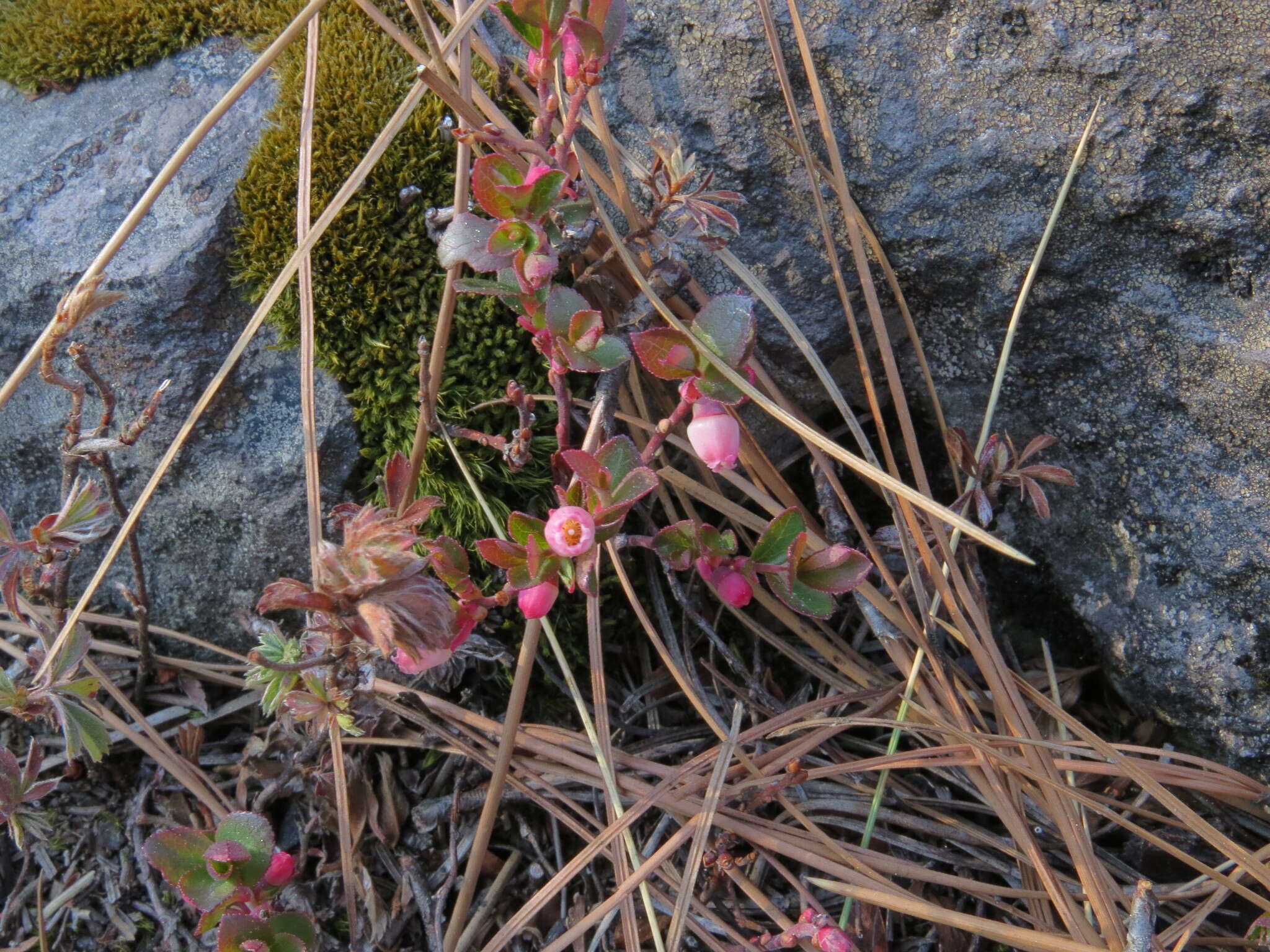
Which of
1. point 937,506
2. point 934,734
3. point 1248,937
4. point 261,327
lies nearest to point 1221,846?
point 1248,937

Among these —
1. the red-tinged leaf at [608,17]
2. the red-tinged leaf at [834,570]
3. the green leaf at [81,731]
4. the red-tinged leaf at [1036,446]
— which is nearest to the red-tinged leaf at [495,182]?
the red-tinged leaf at [608,17]

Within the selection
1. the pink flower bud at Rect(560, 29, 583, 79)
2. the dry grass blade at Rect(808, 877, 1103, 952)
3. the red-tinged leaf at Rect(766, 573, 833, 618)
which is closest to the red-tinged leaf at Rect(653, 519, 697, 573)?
the red-tinged leaf at Rect(766, 573, 833, 618)

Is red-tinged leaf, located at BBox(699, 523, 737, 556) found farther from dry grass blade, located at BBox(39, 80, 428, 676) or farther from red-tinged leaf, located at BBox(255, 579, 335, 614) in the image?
dry grass blade, located at BBox(39, 80, 428, 676)

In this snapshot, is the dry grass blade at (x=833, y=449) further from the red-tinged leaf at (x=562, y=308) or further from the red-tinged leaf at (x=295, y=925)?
the red-tinged leaf at (x=295, y=925)

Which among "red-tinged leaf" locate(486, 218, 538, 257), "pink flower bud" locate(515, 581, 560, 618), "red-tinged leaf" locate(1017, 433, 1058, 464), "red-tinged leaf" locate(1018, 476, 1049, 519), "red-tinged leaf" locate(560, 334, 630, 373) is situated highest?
"red-tinged leaf" locate(486, 218, 538, 257)

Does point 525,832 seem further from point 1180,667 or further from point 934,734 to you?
point 1180,667
